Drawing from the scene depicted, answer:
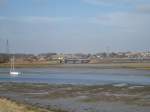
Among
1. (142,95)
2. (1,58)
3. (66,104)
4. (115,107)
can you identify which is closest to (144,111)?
(115,107)

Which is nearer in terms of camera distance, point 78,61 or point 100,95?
point 100,95

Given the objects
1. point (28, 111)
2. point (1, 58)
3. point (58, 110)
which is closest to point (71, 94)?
point (58, 110)

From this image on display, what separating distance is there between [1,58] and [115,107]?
514ft

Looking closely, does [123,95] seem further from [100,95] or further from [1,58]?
[1,58]

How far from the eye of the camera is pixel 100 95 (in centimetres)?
4031

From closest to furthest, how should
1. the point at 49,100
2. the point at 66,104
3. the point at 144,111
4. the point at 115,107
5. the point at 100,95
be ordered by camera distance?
the point at 144,111 → the point at 115,107 → the point at 66,104 → the point at 49,100 → the point at 100,95

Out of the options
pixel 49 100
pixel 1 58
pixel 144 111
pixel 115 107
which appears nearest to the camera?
pixel 144 111

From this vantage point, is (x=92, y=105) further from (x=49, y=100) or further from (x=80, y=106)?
(x=49, y=100)

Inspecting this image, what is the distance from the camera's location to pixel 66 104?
1329 inches

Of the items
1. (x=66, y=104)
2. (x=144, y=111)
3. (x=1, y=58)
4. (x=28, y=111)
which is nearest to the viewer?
(x=28, y=111)

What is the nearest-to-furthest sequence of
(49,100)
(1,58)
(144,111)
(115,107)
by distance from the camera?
(144,111)
(115,107)
(49,100)
(1,58)

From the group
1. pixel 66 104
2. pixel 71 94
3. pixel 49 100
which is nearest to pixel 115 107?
pixel 66 104

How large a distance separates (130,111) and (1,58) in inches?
6265

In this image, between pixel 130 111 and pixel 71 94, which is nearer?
pixel 130 111
